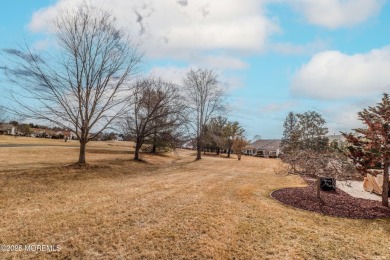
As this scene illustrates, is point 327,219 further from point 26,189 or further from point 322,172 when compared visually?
point 26,189

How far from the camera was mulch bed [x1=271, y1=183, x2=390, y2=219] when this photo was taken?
9.02m

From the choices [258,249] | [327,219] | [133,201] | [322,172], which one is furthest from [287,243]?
[322,172]

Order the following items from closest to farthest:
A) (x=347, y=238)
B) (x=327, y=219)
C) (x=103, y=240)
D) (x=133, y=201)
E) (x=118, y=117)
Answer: (x=103, y=240)
(x=347, y=238)
(x=327, y=219)
(x=133, y=201)
(x=118, y=117)

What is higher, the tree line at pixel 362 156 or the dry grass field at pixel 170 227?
the tree line at pixel 362 156

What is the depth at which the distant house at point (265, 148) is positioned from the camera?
72.6 meters

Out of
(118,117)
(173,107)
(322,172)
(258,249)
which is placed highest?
(173,107)

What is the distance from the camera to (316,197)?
1123 cm

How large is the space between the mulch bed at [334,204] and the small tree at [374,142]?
92 cm

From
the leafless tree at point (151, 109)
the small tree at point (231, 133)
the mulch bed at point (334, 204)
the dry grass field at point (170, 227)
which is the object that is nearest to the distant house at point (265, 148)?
the small tree at point (231, 133)

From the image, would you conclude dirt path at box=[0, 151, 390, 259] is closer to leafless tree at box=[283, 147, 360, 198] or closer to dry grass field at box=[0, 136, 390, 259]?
dry grass field at box=[0, 136, 390, 259]

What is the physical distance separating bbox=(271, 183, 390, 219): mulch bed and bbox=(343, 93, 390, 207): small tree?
923 millimetres

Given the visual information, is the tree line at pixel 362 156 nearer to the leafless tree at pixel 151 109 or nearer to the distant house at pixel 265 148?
the leafless tree at pixel 151 109

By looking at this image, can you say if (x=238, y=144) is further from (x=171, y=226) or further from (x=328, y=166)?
(x=171, y=226)

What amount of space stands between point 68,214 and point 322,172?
9.20 metres
